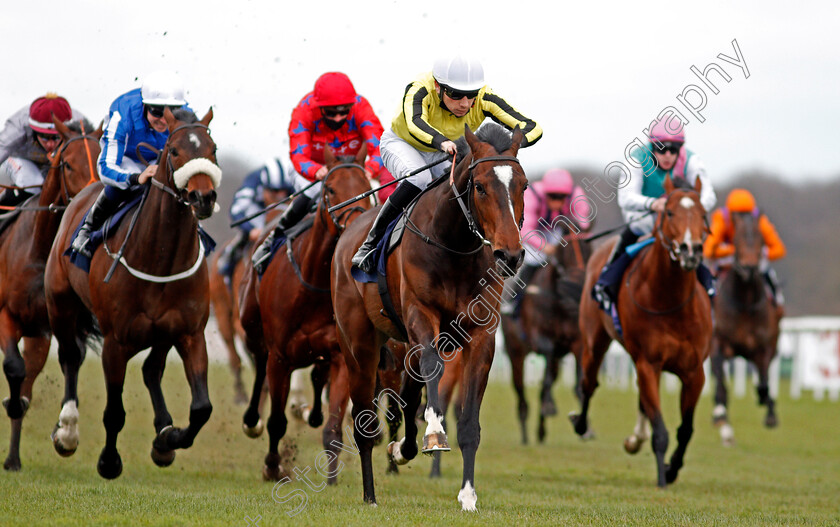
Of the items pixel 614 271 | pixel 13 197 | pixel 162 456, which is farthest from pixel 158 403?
pixel 614 271

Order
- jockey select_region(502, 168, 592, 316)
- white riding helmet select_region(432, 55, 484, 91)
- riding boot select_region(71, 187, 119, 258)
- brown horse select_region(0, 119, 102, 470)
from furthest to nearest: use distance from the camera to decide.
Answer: jockey select_region(502, 168, 592, 316) < brown horse select_region(0, 119, 102, 470) < riding boot select_region(71, 187, 119, 258) < white riding helmet select_region(432, 55, 484, 91)

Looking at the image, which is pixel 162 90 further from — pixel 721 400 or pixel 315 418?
pixel 721 400

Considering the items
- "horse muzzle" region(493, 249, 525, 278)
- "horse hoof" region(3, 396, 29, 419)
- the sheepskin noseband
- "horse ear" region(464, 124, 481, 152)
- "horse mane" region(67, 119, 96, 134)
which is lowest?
"horse hoof" region(3, 396, 29, 419)

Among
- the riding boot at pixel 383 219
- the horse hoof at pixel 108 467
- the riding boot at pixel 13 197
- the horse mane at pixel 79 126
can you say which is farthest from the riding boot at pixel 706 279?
the riding boot at pixel 13 197

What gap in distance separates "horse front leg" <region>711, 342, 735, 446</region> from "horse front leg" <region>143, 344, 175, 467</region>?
314 inches

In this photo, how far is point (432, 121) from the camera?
7094 mm

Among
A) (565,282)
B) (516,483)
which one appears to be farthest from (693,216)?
(565,282)

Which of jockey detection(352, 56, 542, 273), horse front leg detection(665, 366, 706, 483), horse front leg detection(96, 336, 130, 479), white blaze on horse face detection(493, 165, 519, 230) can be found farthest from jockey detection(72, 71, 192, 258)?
horse front leg detection(665, 366, 706, 483)

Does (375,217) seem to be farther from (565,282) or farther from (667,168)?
(565,282)

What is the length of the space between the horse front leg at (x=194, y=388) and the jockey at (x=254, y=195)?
19.6 ft

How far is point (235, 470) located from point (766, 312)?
831cm

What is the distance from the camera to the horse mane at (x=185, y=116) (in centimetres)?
723

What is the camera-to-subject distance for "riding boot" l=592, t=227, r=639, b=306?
987 cm

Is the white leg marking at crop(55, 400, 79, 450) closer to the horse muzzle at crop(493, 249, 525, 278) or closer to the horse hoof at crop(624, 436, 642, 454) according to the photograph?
the horse muzzle at crop(493, 249, 525, 278)
